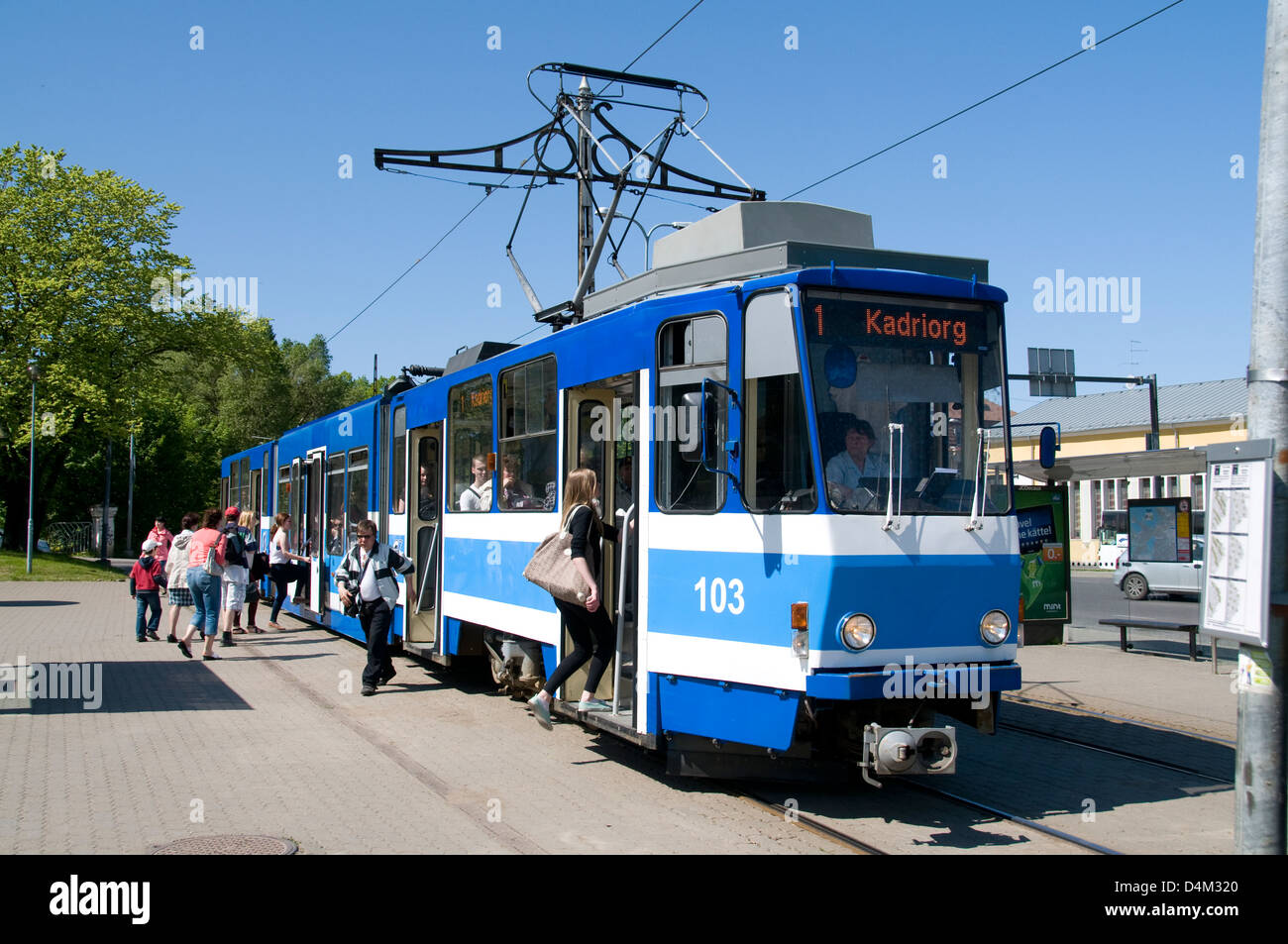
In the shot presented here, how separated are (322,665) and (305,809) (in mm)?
7081

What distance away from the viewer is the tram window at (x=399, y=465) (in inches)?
499

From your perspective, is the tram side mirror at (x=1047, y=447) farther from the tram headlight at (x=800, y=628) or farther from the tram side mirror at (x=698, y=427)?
the tram side mirror at (x=698, y=427)

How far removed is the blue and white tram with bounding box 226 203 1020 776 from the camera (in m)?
6.37

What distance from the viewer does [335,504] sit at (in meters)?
15.8

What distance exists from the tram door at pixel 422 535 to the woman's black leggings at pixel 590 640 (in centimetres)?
446

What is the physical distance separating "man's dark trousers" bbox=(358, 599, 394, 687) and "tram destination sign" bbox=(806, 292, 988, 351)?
6327mm

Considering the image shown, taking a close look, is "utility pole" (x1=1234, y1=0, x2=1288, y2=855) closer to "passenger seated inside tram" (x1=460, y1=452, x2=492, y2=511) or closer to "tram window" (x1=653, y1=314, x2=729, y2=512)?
"tram window" (x1=653, y1=314, x2=729, y2=512)

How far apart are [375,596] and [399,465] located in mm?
2052

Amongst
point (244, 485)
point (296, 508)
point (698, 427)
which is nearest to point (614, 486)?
point (698, 427)

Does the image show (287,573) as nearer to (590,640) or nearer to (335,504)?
(335,504)

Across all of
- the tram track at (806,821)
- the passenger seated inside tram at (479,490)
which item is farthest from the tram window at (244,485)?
the tram track at (806,821)

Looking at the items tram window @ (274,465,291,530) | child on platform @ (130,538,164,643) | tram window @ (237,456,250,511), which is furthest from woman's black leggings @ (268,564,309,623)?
tram window @ (237,456,250,511)
